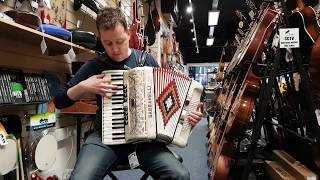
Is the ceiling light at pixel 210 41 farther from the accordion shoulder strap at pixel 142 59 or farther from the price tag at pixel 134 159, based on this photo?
the price tag at pixel 134 159

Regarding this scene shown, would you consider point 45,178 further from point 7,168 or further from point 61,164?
point 7,168

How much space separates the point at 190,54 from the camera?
20.0 m

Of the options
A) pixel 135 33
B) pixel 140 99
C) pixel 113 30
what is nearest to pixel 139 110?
pixel 140 99

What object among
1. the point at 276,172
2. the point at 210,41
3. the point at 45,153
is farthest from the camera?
the point at 210,41

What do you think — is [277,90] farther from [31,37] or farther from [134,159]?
[31,37]

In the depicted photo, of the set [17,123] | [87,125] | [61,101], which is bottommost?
[87,125]

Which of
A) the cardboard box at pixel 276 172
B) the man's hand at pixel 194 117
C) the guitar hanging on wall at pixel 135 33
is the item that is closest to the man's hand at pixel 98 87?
the man's hand at pixel 194 117

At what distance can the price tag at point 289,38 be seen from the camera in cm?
185

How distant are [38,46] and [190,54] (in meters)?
17.8

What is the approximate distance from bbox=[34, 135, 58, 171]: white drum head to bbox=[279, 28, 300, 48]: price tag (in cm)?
188

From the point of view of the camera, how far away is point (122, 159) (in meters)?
1.94

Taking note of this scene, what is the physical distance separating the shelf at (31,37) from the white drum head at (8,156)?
0.70 meters

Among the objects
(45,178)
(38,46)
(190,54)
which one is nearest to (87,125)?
(45,178)

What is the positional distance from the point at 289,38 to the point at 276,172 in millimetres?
954
